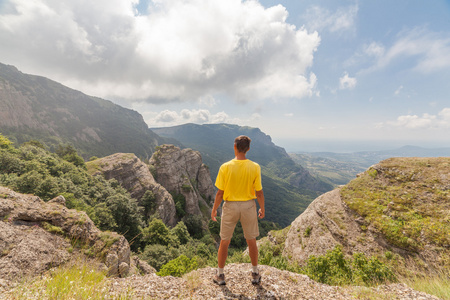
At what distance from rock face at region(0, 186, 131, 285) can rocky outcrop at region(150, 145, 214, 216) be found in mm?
40591

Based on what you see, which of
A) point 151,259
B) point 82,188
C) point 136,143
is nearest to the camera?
point 151,259

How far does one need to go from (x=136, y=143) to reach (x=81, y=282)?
20763 centimetres

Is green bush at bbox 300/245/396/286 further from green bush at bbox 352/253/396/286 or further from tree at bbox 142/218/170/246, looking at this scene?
tree at bbox 142/218/170/246

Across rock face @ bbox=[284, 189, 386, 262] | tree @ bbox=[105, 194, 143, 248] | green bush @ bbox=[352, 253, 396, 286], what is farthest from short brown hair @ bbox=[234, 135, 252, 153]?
tree @ bbox=[105, 194, 143, 248]

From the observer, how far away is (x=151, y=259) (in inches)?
749

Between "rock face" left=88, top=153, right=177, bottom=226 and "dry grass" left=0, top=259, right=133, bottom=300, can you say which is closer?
"dry grass" left=0, top=259, right=133, bottom=300

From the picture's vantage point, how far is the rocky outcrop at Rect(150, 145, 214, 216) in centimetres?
4862

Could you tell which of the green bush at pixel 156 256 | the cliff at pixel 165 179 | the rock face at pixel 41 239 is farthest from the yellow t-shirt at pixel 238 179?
the cliff at pixel 165 179

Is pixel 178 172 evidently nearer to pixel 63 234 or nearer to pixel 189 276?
pixel 63 234

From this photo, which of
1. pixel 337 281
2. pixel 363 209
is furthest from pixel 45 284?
pixel 363 209

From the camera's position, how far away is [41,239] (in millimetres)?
6328

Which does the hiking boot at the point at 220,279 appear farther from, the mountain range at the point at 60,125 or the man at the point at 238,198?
the mountain range at the point at 60,125

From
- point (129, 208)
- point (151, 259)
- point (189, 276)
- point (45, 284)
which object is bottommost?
point (151, 259)

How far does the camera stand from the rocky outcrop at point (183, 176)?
48625 millimetres
